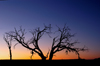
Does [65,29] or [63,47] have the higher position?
[65,29]

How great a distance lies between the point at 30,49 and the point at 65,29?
22.0 ft

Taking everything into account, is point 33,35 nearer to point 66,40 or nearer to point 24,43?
point 24,43

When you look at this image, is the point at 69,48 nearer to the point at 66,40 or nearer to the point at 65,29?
the point at 66,40

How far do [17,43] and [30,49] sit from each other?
2.39 meters

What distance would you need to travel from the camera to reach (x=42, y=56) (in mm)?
18719

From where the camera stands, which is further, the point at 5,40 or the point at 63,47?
the point at 5,40
